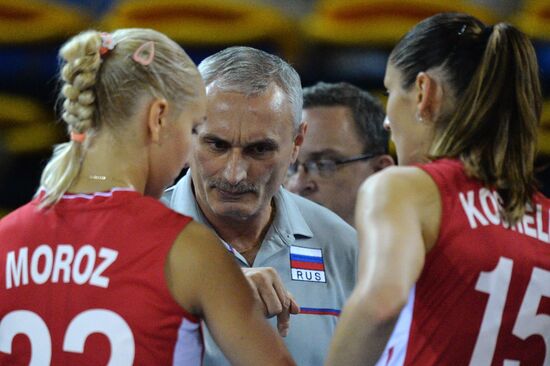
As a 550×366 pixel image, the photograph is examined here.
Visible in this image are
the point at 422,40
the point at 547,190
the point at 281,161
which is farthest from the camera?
the point at 547,190

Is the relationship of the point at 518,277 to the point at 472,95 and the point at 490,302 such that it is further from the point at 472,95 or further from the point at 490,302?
the point at 472,95

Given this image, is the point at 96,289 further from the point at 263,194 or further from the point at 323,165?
the point at 323,165

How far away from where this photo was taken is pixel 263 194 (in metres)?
2.69

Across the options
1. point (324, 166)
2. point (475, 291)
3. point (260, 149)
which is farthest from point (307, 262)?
point (324, 166)

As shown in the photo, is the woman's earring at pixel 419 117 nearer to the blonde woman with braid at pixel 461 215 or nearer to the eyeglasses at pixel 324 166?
the blonde woman with braid at pixel 461 215

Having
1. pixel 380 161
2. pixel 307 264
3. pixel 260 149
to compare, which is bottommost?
pixel 380 161

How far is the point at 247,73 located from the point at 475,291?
1.07 m

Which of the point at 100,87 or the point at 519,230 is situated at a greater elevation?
the point at 100,87

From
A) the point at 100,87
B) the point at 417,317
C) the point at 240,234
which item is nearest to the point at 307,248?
the point at 240,234

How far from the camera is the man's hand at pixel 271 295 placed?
83.0 inches

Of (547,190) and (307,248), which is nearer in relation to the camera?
(307,248)

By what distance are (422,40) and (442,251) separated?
49 cm

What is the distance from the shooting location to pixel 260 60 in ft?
9.05

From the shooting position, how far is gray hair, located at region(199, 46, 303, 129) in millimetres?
2676
